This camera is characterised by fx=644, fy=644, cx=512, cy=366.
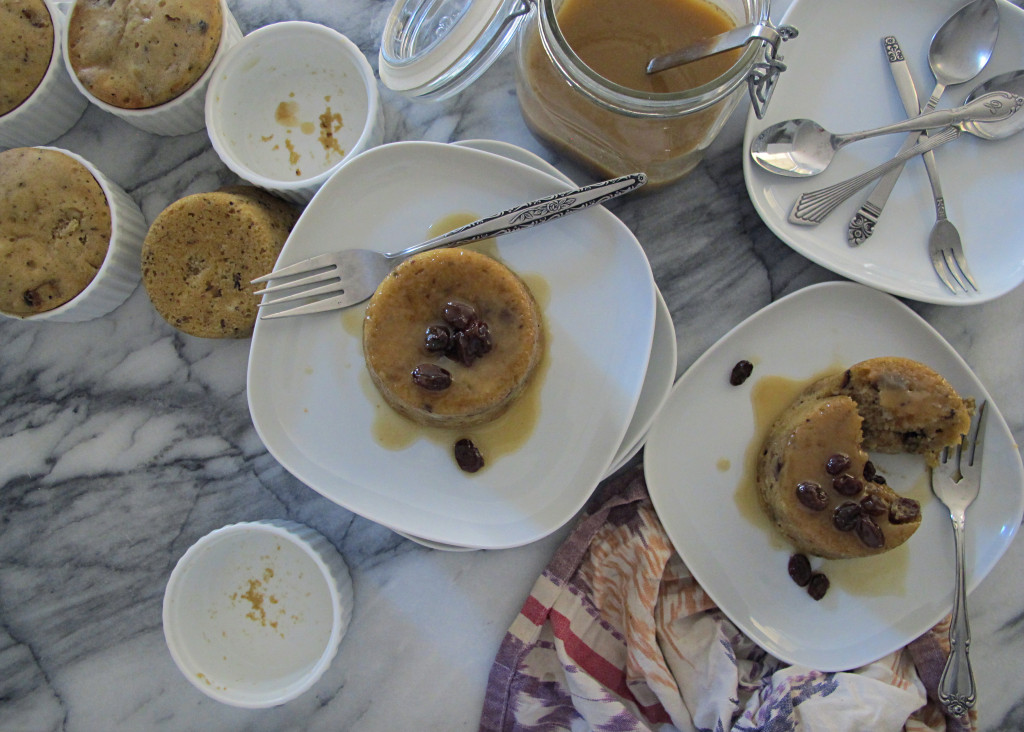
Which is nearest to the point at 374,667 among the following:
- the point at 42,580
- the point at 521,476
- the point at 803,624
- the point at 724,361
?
the point at 521,476

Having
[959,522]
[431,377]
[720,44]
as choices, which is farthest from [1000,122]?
[431,377]

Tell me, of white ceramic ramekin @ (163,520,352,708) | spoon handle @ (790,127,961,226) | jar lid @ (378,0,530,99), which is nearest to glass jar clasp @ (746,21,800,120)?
spoon handle @ (790,127,961,226)

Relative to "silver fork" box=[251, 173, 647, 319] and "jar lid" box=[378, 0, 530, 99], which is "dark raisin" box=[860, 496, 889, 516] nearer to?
"silver fork" box=[251, 173, 647, 319]

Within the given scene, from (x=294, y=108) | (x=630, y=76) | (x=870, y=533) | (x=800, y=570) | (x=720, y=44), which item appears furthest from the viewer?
(x=294, y=108)

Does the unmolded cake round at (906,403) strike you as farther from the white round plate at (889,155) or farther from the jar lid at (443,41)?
the jar lid at (443,41)

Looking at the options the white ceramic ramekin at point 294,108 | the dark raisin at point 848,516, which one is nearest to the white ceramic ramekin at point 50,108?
the white ceramic ramekin at point 294,108

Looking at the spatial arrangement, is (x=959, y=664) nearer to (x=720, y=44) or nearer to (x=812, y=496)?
(x=812, y=496)
